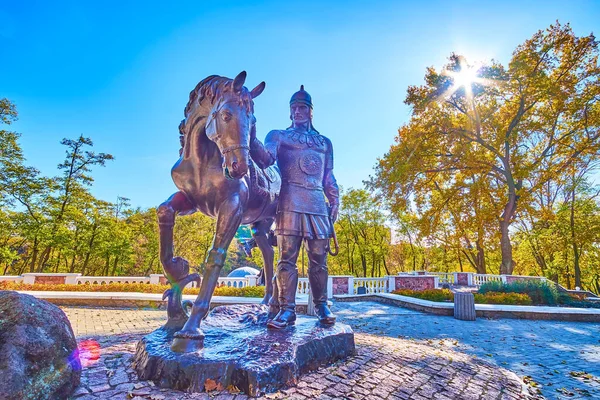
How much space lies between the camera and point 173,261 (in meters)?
3.35

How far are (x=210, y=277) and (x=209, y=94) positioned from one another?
161 centimetres

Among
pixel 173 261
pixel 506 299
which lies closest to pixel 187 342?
pixel 173 261

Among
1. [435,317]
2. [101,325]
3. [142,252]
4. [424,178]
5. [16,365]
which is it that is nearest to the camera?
[16,365]

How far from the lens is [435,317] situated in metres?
9.43

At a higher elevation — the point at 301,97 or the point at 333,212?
A: the point at 301,97

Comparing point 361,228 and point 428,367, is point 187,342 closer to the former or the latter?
point 428,367

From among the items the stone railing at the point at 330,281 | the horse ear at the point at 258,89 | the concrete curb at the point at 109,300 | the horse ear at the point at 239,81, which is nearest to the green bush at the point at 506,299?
the stone railing at the point at 330,281

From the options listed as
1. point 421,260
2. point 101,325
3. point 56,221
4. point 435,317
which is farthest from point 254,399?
point 421,260

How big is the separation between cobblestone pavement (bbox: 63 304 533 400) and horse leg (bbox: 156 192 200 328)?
0.56 meters

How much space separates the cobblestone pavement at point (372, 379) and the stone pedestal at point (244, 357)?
8cm

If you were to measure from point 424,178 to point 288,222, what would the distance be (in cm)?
1859

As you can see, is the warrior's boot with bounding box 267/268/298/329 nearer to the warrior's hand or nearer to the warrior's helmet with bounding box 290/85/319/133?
the warrior's hand

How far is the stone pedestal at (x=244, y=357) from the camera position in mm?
2410

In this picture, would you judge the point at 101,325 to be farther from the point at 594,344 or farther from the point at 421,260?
the point at 421,260
